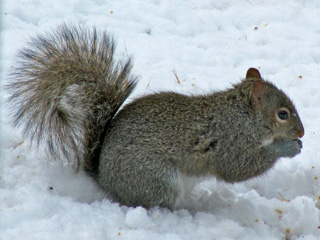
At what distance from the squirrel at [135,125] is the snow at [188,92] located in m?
0.17

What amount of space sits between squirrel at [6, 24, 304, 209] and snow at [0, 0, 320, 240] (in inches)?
6.6

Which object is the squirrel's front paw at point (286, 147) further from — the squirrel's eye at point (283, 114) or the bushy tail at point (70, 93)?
the bushy tail at point (70, 93)

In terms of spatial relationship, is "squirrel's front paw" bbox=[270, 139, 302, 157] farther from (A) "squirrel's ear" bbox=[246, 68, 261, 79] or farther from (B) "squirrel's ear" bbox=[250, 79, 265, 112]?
(A) "squirrel's ear" bbox=[246, 68, 261, 79]

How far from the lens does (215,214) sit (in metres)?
2.93

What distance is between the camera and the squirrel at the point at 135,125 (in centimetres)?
280

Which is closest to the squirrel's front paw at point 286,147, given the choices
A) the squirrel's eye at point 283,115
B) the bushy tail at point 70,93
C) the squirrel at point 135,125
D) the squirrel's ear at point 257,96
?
the squirrel at point 135,125

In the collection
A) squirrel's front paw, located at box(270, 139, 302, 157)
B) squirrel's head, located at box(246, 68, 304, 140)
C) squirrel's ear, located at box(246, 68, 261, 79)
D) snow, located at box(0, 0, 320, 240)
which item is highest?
squirrel's ear, located at box(246, 68, 261, 79)

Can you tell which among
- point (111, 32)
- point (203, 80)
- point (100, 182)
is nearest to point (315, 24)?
point (203, 80)

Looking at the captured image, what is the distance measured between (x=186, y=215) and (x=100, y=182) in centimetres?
52

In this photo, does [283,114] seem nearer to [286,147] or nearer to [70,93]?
[286,147]

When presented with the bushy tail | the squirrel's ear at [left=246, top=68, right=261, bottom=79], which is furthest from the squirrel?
the squirrel's ear at [left=246, top=68, right=261, bottom=79]

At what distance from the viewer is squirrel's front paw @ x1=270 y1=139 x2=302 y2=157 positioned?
2.96m

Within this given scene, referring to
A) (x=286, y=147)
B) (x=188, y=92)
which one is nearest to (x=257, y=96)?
(x=286, y=147)

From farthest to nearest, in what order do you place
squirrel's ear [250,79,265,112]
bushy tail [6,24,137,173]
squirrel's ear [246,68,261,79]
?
squirrel's ear [246,68,261,79] → squirrel's ear [250,79,265,112] → bushy tail [6,24,137,173]
